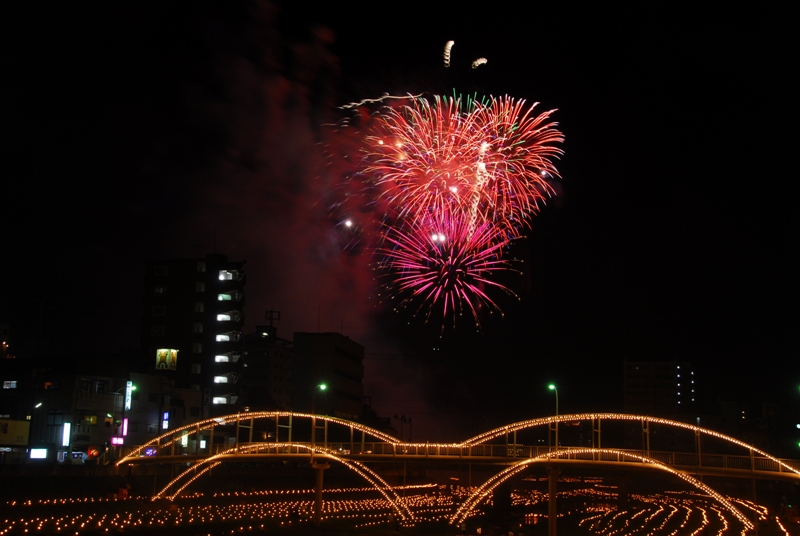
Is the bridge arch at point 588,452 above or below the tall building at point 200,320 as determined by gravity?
below

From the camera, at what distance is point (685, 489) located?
133 meters

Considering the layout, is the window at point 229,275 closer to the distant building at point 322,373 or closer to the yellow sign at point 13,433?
the distant building at point 322,373

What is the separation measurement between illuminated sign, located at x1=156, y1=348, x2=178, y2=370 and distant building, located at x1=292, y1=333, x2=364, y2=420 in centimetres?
2517

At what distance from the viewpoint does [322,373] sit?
120m

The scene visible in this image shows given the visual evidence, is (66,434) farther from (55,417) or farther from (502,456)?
(502,456)

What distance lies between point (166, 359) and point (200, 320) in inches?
295

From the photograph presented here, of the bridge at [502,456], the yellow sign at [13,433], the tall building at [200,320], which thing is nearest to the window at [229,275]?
the tall building at [200,320]

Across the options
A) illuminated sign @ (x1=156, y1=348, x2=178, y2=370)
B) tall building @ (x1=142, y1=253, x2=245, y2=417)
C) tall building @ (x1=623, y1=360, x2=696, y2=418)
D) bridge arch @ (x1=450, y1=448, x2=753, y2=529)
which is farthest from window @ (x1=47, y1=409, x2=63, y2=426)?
tall building @ (x1=623, y1=360, x2=696, y2=418)

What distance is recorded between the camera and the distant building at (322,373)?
4683 inches

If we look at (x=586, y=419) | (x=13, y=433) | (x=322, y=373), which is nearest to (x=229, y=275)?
(x=322, y=373)

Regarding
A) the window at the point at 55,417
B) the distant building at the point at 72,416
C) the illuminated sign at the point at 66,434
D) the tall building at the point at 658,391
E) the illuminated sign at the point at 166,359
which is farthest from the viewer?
the tall building at the point at 658,391

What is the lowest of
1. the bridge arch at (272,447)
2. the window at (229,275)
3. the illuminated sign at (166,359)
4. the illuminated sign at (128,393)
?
the bridge arch at (272,447)

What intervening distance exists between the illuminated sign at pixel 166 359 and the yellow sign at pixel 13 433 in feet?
89.3

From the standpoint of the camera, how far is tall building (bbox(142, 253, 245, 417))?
100625 mm
